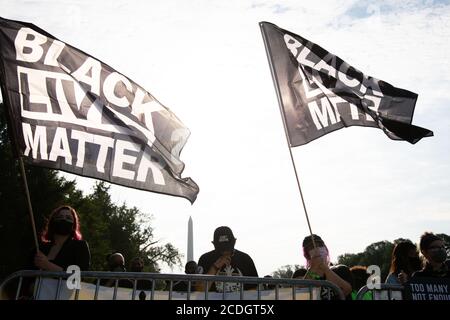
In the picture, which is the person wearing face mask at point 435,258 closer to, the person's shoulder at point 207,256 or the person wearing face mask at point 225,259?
the person wearing face mask at point 225,259

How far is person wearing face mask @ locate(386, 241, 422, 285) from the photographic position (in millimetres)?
6094

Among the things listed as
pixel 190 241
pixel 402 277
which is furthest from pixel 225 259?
pixel 190 241

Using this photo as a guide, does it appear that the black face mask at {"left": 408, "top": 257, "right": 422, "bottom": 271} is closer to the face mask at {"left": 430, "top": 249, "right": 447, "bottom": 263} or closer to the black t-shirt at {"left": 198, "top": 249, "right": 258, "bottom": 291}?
the face mask at {"left": 430, "top": 249, "right": 447, "bottom": 263}

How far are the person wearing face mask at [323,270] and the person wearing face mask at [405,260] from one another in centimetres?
53

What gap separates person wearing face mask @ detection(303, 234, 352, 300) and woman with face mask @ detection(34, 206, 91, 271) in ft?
7.50

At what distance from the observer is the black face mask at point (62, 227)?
17.1 feet

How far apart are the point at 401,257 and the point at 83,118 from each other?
395cm

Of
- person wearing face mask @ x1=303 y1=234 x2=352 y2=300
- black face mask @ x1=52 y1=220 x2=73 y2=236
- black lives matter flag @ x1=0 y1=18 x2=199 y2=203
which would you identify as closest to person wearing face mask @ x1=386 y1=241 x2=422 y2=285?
person wearing face mask @ x1=303 y1=234 x2=352 y2=300

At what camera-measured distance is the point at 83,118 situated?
578cm

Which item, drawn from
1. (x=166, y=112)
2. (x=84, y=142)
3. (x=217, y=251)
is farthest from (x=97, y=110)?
(x=217, y=251)

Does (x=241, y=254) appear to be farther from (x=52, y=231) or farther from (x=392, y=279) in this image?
(x=52, y=231)

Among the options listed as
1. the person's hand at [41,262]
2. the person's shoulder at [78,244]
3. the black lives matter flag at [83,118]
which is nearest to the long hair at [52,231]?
Answer: the person's shoulder at [78,244]
